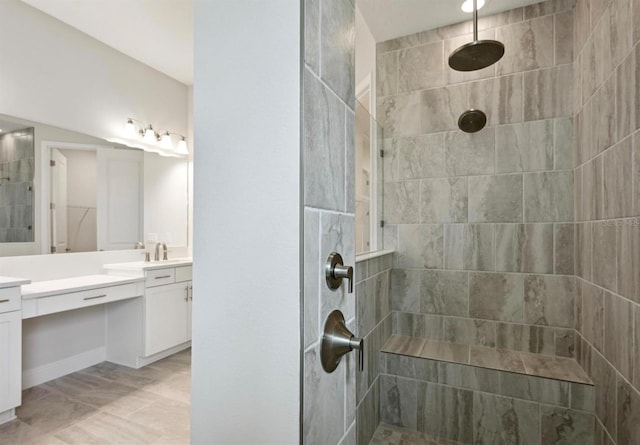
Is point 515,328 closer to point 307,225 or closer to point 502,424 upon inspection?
point 502,424

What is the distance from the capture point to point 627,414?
131cm

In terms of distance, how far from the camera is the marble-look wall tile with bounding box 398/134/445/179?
234cm

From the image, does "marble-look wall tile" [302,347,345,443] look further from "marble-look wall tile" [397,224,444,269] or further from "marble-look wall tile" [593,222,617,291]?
"marble-look wall tile" [397,224,444,269]

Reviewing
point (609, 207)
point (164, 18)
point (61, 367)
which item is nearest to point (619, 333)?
point (609, 207)

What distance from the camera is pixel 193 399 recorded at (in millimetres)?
582

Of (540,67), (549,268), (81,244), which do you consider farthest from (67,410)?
(540,67)

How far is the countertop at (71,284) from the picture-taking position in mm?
2125

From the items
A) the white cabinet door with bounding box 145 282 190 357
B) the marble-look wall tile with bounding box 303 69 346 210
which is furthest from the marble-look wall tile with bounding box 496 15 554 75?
the white cabinet door with bounding box 145 282 190 357

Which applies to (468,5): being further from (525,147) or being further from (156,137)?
(156,137)

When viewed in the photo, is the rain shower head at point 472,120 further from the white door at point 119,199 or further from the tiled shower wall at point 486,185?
the white door at point 119,199

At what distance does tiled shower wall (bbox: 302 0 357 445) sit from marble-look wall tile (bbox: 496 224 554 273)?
1769 mm

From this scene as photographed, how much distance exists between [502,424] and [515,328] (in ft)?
1.99

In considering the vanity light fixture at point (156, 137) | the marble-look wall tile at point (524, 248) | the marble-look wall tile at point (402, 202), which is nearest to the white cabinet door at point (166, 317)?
the vanity light fixture at point (156, 137)

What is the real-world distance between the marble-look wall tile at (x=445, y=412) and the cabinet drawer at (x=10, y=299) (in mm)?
2514
